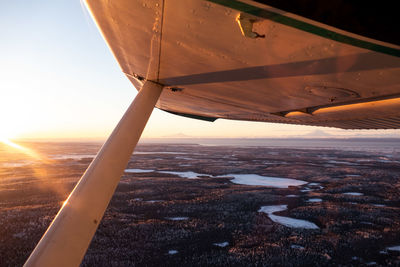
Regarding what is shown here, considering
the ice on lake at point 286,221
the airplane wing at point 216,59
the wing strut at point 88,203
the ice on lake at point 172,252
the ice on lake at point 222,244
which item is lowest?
the ice on lake at point 172,252

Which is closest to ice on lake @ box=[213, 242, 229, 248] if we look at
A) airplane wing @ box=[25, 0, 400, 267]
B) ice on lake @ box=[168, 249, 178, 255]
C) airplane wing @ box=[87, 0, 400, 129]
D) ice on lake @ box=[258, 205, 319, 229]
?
ice on lake @ box=[168, 249, 178, 255]

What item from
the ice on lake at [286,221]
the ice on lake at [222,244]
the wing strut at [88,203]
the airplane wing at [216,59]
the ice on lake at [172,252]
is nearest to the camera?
the airplane wing at [216,59]

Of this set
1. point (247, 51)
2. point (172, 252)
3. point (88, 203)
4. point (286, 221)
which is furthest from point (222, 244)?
point (247, 51)

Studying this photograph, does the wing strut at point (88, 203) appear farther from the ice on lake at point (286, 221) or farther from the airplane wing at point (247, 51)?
the ice on lake at point (286, 221)

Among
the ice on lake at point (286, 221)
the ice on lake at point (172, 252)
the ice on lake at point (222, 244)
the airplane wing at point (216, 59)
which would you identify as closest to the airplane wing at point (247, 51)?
the airplane wing at point (216, 59)

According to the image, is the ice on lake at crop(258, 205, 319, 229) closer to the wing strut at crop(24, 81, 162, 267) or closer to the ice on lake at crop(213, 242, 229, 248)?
the ice on lake at crop(213, 242, 229, 248)
